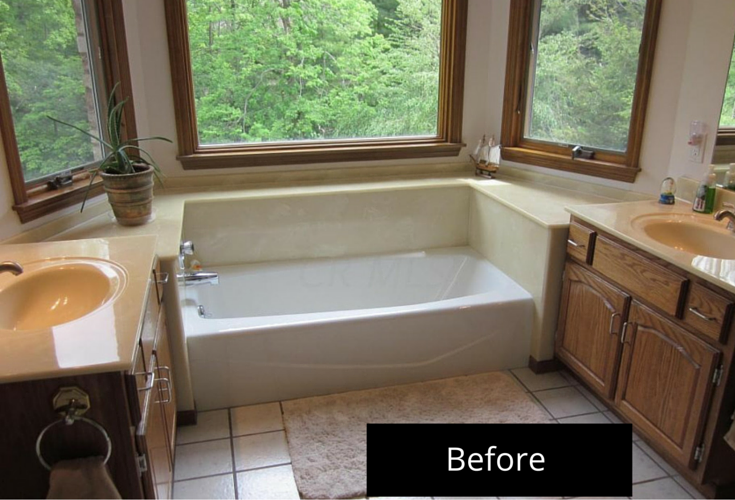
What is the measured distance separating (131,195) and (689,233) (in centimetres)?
214

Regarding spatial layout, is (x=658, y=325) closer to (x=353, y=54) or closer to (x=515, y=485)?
(x=515, y=485)

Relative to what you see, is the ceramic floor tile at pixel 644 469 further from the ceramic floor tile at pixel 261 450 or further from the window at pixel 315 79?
the window at pixel 315 79

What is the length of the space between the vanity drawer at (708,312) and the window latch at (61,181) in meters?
2.31

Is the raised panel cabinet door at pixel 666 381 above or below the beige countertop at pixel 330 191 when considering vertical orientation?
below

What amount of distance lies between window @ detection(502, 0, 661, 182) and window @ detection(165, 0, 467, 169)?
353 millimetres

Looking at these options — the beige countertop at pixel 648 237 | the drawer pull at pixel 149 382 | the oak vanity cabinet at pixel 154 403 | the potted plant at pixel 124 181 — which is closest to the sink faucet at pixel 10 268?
the oak vanity cabinet at pixel 154 403

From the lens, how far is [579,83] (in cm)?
280

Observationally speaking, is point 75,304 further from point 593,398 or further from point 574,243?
point 593,398

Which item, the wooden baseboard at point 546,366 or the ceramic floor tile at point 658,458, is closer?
the ceramic floor tile at point 658,458

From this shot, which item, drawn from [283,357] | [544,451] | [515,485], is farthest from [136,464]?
[544,451]

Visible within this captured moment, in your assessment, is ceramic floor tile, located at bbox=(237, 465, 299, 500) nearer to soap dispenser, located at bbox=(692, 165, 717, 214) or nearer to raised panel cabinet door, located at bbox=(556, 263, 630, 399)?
raised panel cabinet door, located at bbox=(556, 263, 630, 399)

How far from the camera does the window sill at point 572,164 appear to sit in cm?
262

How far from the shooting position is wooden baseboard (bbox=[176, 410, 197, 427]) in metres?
2.20

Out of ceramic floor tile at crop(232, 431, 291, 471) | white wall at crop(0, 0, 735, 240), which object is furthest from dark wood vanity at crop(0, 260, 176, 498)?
white wall at crop(0, 0, 735, 240)
